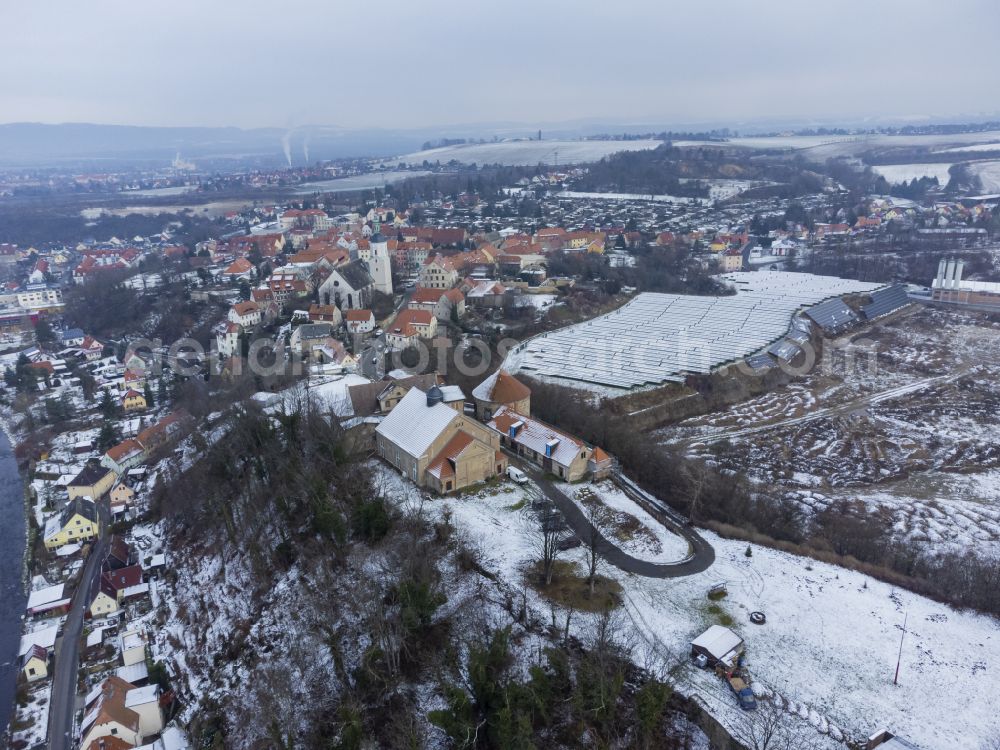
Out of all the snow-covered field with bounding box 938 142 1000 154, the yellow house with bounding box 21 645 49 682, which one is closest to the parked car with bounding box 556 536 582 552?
the yellow house with bounding box 21 645 49 682

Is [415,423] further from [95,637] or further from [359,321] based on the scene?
[359,321]

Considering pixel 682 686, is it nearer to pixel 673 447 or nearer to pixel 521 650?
pixel 521 650

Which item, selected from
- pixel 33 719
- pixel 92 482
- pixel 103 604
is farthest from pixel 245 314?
pixel 33 719

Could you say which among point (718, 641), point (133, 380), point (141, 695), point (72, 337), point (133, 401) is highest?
point (718, 641)

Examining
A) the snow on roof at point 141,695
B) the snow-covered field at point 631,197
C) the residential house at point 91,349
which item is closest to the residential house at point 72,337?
the residential house at point 91,349

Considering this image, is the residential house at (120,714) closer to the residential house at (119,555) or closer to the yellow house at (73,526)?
the residential house at (119,555)

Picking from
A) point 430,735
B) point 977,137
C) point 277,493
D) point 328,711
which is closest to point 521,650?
point 430,735
